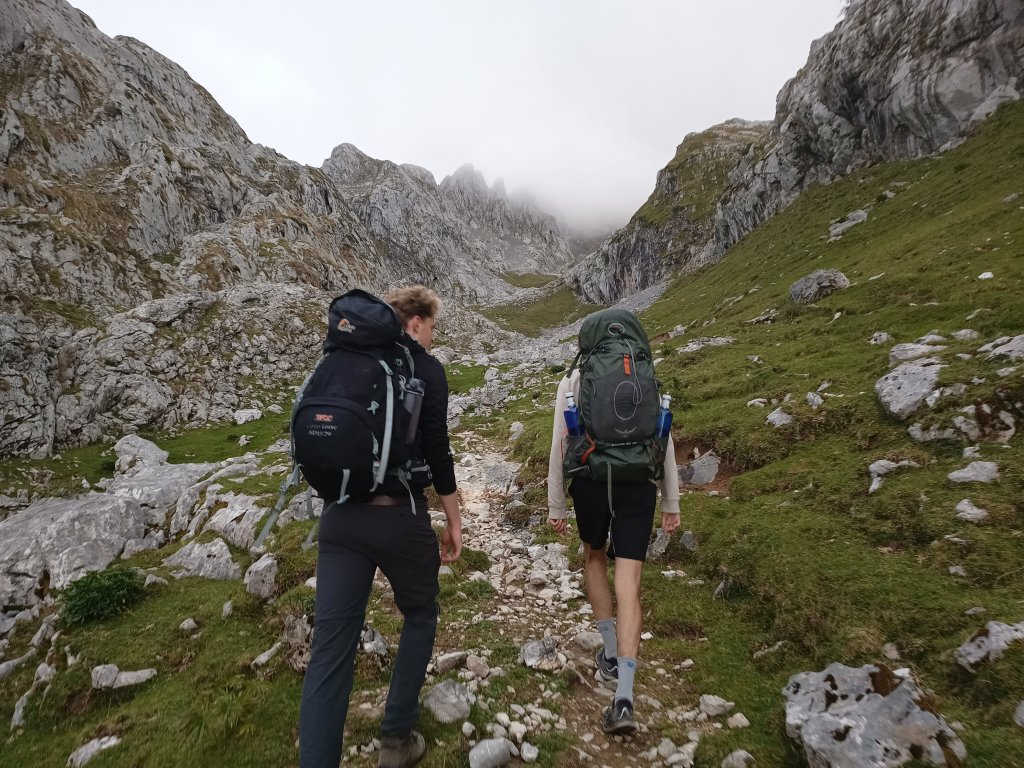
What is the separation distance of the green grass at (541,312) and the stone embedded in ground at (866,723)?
125 meters

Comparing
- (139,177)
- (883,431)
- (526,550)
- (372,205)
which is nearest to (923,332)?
(883,431)

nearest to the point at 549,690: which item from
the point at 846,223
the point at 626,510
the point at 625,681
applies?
the point at 625,681

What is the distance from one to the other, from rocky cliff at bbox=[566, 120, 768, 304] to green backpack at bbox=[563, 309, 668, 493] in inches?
4143

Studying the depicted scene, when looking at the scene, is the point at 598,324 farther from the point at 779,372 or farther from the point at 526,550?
the point at 779,372

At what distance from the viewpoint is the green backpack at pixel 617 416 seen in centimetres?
515

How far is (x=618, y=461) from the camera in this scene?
514 cm

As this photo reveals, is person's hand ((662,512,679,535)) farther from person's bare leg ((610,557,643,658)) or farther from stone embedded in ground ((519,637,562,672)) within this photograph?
stone embedded in ground ((519,637,562,672))

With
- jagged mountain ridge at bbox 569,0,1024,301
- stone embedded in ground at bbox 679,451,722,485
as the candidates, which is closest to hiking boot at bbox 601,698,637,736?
stone embedded in ground at bbox 679,451,722,485

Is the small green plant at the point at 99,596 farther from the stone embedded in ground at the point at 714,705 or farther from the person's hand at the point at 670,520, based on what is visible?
the stone embedded in ground at the point at 714,705

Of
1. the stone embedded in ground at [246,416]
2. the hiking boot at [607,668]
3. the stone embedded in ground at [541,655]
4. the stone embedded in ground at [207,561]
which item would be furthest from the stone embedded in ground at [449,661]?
the stone embedded in ground at [246,416]

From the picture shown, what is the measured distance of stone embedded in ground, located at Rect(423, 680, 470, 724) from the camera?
209 inches

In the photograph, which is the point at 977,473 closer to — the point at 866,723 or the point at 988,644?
the point at 988,644

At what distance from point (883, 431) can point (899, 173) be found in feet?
157

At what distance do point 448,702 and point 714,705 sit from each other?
3024mm
